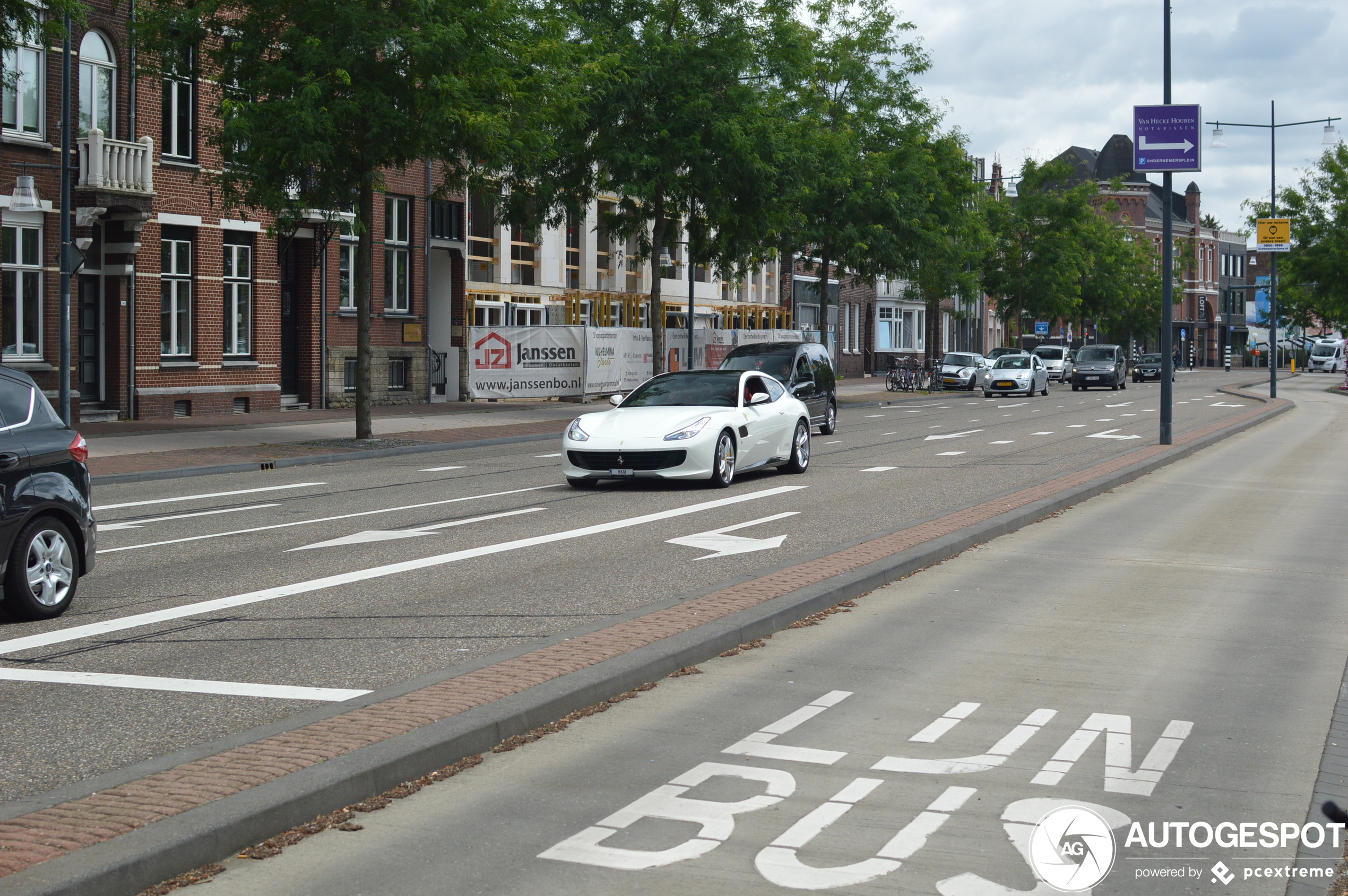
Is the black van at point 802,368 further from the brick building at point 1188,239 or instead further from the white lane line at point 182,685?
the brick building at point 1188,239

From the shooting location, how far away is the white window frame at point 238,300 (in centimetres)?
3195

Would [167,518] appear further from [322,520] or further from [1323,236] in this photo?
[1323,236]

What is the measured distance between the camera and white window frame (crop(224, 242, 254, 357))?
32.0 metres

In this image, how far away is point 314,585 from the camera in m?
9.88

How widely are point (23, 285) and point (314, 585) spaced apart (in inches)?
778

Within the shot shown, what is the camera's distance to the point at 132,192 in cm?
2748

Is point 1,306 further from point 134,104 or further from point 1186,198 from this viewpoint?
point 1186,198

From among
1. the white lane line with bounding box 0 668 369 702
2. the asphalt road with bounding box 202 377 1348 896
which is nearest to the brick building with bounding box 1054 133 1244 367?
the asphalt road with bounding box 202 377 1348 896

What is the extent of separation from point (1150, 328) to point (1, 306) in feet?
298

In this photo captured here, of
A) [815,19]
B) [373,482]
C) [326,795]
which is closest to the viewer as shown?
[326,795]

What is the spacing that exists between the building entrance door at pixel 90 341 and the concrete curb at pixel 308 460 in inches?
327

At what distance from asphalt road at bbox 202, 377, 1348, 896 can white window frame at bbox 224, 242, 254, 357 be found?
24510mm

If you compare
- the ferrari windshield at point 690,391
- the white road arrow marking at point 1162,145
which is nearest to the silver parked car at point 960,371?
the white road arrow marking at point 1162,145

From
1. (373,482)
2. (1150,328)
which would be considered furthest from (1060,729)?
(1150,328)
